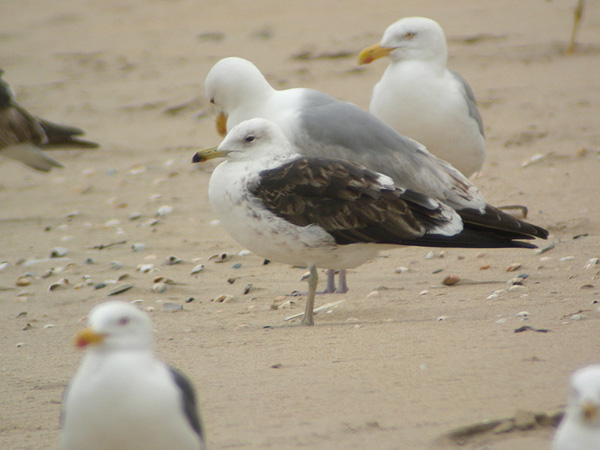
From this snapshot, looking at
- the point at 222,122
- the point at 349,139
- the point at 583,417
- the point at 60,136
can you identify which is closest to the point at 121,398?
the point at 583,417

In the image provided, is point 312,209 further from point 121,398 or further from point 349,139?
point 121,398

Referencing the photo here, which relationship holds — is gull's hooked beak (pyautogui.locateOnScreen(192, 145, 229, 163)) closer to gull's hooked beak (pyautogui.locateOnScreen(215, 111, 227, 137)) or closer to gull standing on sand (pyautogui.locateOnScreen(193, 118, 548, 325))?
gull standing on sand (pyautogui.locateOnScreen(193, 118, 548, 325))

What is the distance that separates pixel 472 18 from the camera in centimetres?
1155

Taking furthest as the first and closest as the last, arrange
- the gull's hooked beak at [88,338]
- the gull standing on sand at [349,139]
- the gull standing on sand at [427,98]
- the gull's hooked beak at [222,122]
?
the gull standing on sand at [427,98] < the gull's hooked beak at [222,122] < the gull standing on sand at [349,139] < the gull's hooked beak at [88,338]

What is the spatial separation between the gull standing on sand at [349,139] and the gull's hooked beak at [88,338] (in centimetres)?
249

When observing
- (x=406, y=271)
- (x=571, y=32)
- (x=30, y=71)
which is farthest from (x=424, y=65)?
(x=30, y=71)

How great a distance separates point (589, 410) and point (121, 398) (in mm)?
1179

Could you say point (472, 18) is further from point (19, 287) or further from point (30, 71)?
point (19, 287)

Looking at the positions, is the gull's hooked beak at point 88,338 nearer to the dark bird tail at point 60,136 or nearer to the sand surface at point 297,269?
the sand surface at point 297,269

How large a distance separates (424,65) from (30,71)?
26.7 ft

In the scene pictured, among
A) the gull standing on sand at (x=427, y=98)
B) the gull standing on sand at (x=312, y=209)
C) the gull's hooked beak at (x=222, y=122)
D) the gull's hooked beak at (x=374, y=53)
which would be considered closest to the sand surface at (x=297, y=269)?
the gull standing on sand at (x=312, y=209)

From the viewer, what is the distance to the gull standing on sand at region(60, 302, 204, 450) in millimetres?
2477

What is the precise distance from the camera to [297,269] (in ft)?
19.1

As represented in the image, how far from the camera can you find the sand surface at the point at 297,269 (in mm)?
3262
